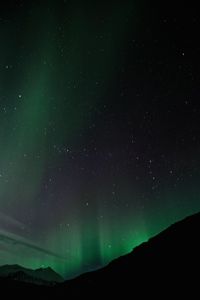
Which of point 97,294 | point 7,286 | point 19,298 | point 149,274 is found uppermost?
point 149,274

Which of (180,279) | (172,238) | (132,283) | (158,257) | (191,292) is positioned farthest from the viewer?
(172,238)

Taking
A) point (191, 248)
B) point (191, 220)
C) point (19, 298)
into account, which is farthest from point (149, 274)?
point (19, 298)

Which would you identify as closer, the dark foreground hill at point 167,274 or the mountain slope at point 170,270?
the dark foreground hill at point 167,274

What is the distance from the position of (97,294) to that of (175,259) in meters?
10.5

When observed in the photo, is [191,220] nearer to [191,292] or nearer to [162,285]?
[162,285]

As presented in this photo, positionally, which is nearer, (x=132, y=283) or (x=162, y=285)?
(x=162, y=285)

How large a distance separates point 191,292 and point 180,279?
3.92 metres

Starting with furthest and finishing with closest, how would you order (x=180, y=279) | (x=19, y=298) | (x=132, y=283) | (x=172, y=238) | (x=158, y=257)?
1. (x=19, y=298)
2. (x=172, y=238)
3. (x=158, y=257)
4. (x=132, y=283)
5. (x=180, y=279)

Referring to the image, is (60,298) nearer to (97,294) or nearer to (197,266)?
(97,294)

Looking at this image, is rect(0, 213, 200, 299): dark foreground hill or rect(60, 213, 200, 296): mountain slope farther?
rect(60, 213, 200, 296): mountain slope

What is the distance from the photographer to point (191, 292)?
812 inches

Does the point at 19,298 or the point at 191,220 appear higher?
the point at 191,220

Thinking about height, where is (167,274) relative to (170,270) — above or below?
below

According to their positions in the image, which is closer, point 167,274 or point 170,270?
point 167,274
